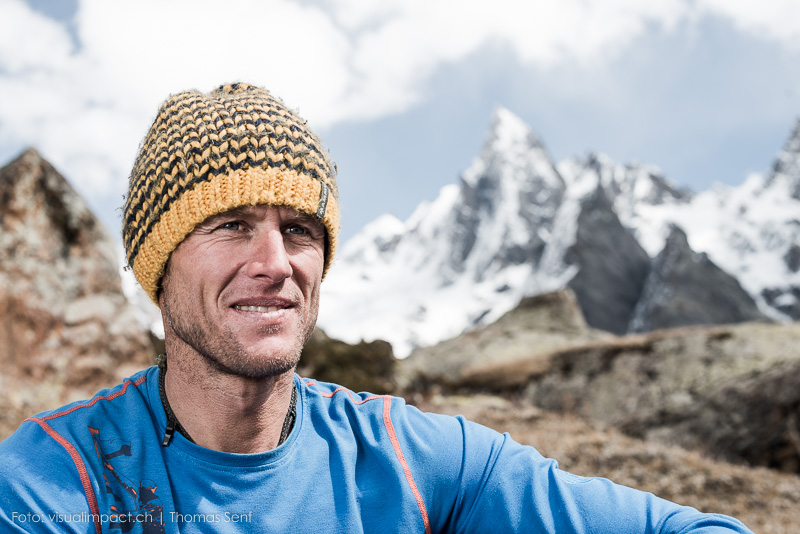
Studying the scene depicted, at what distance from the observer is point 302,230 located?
7.91 feet

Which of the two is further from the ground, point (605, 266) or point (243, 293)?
point (605, 266)

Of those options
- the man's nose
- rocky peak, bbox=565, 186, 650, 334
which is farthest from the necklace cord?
rocky peak, bbox=565, 186, 650, 334

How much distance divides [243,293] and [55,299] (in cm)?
799

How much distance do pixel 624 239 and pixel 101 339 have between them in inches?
4565

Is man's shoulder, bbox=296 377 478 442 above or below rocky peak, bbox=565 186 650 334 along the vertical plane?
below

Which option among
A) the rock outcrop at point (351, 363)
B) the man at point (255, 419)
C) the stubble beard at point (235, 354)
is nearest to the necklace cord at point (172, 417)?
the man at point (255, 419)

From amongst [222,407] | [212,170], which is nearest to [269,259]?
[212,170]

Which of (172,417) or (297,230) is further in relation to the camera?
(297,230)

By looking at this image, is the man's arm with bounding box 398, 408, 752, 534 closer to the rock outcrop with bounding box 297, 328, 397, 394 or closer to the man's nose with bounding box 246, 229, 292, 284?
the man's nose with bounding box 246, 229, 292, 284

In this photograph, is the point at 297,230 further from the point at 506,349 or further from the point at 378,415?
the point at 506,349

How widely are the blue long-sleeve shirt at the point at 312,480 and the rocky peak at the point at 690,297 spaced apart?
90890mm

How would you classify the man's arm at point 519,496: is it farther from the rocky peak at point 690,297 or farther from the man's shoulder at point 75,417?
the rocky peak at point 690,297

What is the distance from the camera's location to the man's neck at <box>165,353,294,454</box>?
84.2 inches

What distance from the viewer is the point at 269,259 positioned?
2.15m
